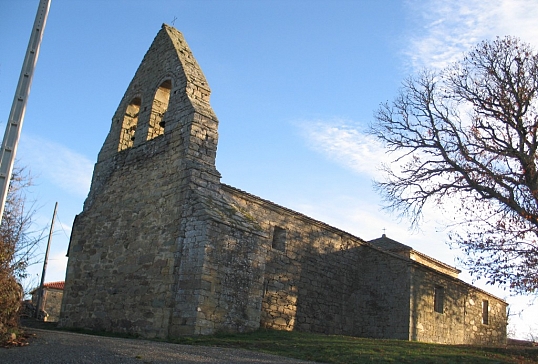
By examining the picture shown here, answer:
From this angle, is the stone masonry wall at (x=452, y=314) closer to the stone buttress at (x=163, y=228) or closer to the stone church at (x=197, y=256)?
the stone church at (x=197, y=256)

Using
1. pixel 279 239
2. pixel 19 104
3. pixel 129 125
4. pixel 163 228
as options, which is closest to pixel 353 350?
pixel 163 228

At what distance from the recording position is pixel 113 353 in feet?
29.3

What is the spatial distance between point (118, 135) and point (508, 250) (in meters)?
12.5

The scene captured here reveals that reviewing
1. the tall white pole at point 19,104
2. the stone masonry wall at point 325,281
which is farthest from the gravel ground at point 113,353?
the stone masonry wall at point 325,281

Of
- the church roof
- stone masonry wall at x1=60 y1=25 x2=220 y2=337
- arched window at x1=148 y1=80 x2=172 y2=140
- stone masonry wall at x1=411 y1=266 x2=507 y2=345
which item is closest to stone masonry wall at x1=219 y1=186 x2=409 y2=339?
stone masonry wall at x1=411 y1=266 x2=507 y2=345

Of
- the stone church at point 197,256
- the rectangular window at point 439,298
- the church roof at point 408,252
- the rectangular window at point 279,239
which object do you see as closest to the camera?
the stone church at point 197,256

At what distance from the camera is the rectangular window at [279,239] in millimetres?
18891

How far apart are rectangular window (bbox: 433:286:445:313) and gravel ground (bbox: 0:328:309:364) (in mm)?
13406

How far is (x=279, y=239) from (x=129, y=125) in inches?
249

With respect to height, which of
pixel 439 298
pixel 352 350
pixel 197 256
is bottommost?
pixel 352 350

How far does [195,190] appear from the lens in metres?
14.8

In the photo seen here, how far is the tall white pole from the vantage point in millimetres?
7727

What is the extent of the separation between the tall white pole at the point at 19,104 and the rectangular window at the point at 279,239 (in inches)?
458

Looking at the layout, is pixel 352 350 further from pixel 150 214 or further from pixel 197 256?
pixel 150 214
